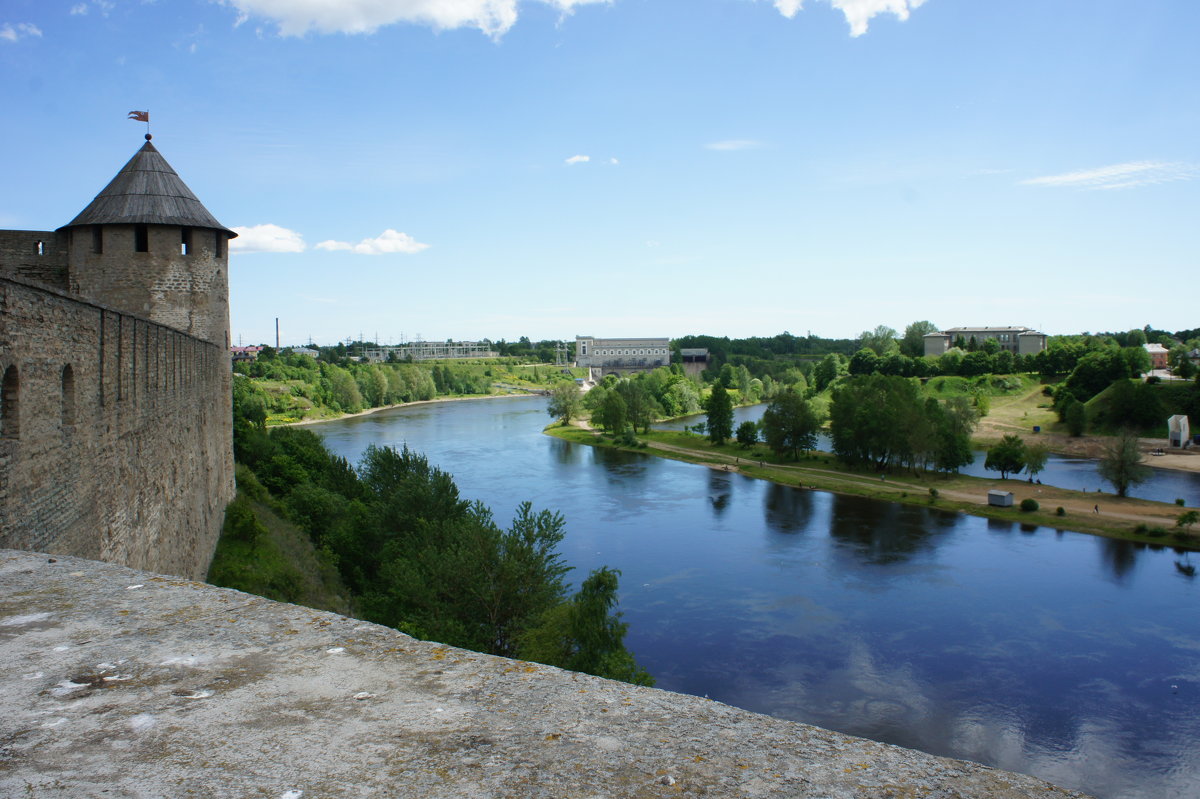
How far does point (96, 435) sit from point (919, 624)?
19.5m

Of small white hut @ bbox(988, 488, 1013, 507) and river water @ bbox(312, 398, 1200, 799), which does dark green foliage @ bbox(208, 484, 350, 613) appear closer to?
river water @ bbox(312, 398, 1200, 799)

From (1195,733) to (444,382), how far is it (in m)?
91.0

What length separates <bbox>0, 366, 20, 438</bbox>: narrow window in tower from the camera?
5.16 m

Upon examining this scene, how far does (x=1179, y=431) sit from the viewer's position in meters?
52.5

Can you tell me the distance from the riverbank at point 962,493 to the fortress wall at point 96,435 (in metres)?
32.6

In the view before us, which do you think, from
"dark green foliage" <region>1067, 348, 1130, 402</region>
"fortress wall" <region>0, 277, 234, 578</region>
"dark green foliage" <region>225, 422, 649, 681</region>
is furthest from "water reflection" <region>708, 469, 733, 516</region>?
"dark green foliage" <region>1067, 348, 1130, 402</region>

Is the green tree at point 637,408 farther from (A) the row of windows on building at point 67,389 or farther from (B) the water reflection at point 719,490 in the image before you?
(A) the row of windows on building at point 67,389

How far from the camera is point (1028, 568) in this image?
25922 mm

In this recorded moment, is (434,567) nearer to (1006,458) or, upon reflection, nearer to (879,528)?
(879,528)

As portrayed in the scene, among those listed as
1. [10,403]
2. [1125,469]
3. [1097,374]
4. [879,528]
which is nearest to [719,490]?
[879,528]

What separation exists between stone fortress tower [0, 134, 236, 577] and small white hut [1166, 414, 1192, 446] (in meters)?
58.6

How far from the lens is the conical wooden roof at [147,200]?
513 inches

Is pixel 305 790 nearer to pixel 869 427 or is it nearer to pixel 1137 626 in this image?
pixel 1137 626

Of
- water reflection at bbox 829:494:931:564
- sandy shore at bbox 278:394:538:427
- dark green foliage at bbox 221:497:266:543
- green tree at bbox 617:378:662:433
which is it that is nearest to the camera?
dark green foliage at bbox 221:497:266:543
